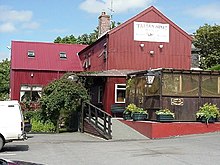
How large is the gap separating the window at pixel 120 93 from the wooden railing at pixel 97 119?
2659 mm

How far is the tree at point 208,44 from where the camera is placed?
4644 centimetres

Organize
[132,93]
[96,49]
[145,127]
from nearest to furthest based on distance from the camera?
1. [145,127]
2. [132,93]
3. [96,49]

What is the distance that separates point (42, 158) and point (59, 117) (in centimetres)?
1250

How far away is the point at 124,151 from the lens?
16000 mm

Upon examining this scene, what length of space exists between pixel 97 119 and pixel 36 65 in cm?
1968

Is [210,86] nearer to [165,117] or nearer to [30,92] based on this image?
[165,117]

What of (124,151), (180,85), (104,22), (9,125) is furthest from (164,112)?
(104,22)

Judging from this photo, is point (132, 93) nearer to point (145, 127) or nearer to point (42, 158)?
point (145, 127)

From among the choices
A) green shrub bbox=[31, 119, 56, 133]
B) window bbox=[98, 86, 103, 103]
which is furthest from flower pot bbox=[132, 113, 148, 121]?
window bbox=[98, 86, 103, 103]

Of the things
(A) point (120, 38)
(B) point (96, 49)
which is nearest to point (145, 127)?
(A) point (120, 38)

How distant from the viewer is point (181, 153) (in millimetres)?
14992

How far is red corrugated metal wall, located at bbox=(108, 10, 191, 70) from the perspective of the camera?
31656 mm

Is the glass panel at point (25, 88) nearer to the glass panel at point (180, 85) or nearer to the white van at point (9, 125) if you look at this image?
the glass panel at point (180, 85)

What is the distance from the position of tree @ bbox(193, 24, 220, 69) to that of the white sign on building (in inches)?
593
